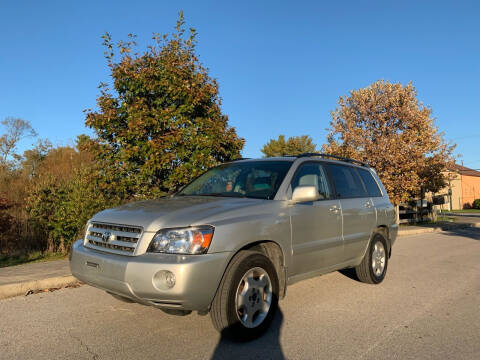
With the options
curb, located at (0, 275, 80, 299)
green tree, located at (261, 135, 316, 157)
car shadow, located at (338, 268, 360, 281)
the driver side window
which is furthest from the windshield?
green tree, located at (261, 135, 316, 157)

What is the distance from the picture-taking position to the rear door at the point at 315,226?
412cm

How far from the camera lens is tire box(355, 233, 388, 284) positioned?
560cm

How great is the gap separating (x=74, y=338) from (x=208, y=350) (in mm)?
1351

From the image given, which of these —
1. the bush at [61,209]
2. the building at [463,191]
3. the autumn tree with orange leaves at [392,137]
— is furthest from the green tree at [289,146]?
the bush at [61,209]

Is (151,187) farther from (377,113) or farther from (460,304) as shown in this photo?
(377,113)

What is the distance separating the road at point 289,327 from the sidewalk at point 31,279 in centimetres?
20

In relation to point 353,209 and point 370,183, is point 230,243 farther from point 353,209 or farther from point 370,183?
point 370,183

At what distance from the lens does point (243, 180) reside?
4.63 m

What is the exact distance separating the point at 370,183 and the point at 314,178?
71.4 inches

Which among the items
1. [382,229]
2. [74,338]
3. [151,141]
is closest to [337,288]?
[382,229]

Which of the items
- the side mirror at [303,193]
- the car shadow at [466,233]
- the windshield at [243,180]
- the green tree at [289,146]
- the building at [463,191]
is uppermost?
the green tree at [289,146]

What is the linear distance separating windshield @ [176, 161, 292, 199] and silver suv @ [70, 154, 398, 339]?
0.05ft

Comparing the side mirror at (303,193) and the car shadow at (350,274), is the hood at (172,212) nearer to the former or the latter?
the side mirror at (303,193)

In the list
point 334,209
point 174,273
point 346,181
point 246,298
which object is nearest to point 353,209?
point 346,181
